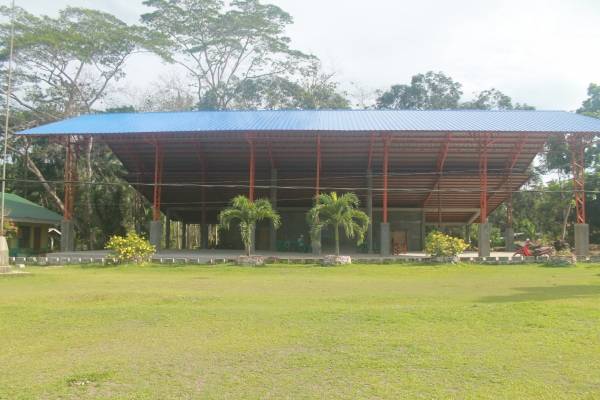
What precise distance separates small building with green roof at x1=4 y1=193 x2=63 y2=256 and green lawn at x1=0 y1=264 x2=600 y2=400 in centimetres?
2026

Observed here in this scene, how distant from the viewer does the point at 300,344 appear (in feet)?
24.2

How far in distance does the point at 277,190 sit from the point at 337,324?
1008 inches

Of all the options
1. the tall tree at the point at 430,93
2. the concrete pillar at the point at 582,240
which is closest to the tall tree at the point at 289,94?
the tall tree at the point at 430,93

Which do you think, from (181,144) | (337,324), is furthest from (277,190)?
(337,324)

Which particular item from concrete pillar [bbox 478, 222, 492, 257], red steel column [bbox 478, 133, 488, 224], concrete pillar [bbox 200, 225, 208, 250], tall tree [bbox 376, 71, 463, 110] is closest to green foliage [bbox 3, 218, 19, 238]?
concrete pillar [bbox 200, 225, 208, 250]

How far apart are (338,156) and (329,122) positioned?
3608 millimetres

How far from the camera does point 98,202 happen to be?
3788 centimetres

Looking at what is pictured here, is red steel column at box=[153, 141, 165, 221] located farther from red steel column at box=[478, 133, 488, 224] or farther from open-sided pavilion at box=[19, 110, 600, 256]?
red steel column at box=[478, 133, 488, 224]

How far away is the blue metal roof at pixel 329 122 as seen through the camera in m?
26.4

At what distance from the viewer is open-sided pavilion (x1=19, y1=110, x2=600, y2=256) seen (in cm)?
2692

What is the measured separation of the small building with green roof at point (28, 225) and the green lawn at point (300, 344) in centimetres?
2026

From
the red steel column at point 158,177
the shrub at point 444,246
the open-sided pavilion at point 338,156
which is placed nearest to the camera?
the shrub at point 444,246

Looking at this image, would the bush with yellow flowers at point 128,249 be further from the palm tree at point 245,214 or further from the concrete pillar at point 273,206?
the concrete pillar at point 273,206

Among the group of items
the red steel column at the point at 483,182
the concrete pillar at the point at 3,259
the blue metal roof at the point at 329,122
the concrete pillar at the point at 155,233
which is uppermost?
the blue metal roof at the point at 329,122
